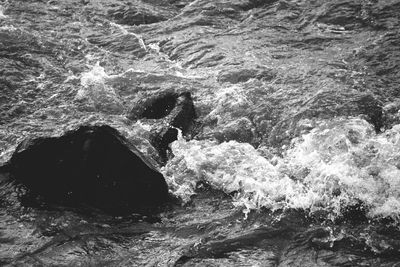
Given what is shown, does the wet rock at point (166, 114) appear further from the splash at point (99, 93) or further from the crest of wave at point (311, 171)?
the splash at point (99, 93)

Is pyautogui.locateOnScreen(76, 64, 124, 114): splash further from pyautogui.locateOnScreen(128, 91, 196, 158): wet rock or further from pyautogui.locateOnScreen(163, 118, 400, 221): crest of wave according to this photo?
pyautogui.locateOnScreen(163, 118, 400, 221): crest of wave

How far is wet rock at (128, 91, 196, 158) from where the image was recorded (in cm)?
713

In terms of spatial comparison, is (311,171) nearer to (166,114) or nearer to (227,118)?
(227,118)

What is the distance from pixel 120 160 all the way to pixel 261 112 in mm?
2769

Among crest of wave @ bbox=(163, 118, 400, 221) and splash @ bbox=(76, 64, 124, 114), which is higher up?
splash @ bbox=(76, 64, 124, 114)

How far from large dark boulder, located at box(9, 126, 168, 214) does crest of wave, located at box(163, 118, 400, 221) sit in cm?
50

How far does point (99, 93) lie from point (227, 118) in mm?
2412

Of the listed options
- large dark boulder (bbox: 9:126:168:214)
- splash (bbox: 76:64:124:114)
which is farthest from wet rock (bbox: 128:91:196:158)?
large dark boulder (bbox: 9:126:168:214)

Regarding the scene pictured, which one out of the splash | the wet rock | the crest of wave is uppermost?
the splash

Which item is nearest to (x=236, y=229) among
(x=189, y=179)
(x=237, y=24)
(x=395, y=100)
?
(x=189, y=179)

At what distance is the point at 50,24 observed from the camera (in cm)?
1086

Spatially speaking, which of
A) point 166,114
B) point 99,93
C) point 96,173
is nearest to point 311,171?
point 166,114

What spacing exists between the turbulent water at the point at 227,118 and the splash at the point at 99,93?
33mm

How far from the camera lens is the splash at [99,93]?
8.12 meters
